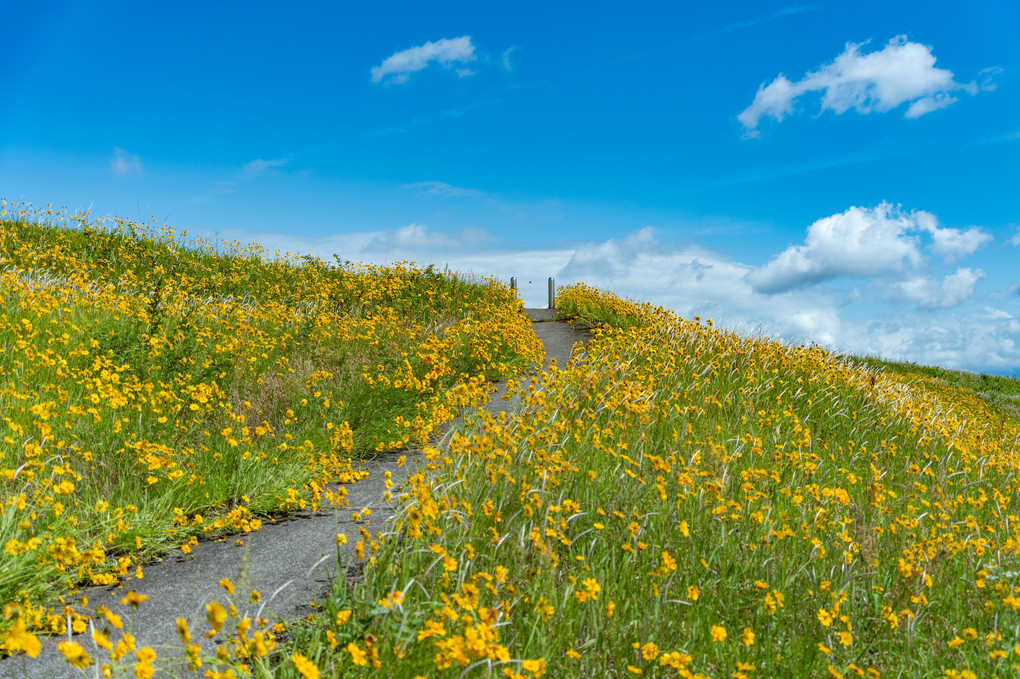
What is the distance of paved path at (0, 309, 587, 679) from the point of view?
3.18 metres

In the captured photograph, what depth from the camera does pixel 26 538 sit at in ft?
12.5

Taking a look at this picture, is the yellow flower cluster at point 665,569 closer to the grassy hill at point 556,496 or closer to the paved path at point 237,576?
the grassy hill at point 556,496

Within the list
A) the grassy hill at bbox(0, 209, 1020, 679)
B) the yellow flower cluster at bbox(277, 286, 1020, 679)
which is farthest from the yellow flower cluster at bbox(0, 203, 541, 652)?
the yellow flower cluster at bbox(277, 286, 1020, 679)

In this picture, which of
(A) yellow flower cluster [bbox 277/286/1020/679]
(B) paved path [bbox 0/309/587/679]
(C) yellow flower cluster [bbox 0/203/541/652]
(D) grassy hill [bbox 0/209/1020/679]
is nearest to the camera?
(A) yellow flower cluster [bbox 277/286/1020/679]

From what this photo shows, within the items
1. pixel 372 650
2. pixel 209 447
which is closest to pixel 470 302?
pixel 209 447

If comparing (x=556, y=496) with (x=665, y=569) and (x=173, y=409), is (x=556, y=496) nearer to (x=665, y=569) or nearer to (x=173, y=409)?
(x=665, y=569)

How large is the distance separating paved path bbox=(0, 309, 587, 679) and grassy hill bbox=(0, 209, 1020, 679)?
176 mm

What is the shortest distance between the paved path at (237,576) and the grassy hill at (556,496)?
176 mm

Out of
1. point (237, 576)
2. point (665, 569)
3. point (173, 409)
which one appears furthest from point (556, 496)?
point (173, 409)

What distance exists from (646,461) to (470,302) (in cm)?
1110

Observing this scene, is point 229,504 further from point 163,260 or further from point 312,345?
point 163,260

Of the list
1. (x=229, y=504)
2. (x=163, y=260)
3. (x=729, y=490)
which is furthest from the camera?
(x=163, y=260)

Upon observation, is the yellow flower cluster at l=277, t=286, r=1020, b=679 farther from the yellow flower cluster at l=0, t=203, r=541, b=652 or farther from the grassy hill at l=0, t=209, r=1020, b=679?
the yellow flower cluster at l=0, t=203, r=541, b=652

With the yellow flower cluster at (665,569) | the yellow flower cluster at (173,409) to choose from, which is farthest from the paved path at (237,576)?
the yellow flower cluster at (665,569)
